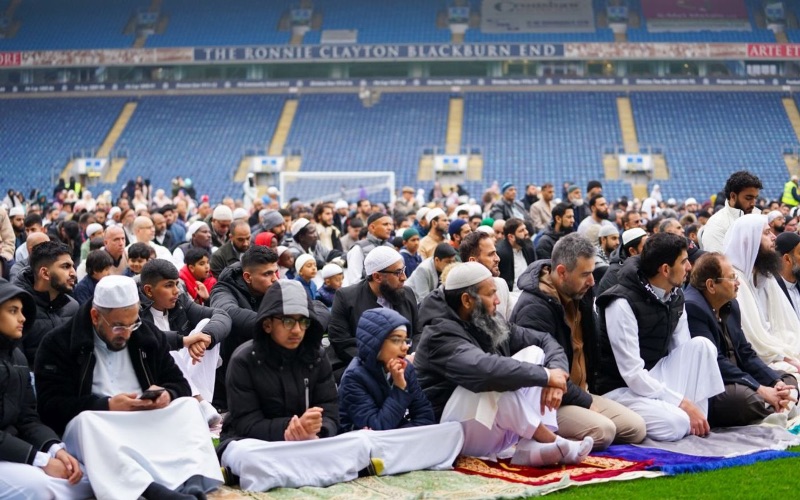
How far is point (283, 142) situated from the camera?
127 feet

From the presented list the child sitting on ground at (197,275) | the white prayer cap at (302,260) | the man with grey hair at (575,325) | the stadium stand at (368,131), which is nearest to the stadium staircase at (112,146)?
the stadium stand at (368,131)

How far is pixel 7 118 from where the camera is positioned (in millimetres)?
42031

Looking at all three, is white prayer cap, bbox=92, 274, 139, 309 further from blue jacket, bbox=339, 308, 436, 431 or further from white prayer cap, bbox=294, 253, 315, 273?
white prayer cap, bbox=294, 253, 315, 273

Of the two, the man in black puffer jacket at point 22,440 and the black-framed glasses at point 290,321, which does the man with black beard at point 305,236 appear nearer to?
the black-framed glasses at point 290,321

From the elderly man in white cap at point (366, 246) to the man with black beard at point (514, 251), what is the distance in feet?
4.04

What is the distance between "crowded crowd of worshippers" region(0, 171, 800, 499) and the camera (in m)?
5.46

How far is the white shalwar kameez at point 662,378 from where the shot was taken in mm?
6863

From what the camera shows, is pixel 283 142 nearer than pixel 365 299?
No

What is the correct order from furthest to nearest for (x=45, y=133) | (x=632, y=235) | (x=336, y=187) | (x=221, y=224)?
(x=45, y=133) → (x=336, y=187) → (x=221, y=224) → (x=632, y=235)

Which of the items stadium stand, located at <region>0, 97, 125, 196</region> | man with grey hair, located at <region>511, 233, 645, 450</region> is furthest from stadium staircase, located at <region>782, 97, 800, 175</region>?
man with grey hair, located at <region>511, 233, 645, 450</region>

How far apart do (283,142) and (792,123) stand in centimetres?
1776

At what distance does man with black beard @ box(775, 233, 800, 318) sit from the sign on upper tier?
106ft

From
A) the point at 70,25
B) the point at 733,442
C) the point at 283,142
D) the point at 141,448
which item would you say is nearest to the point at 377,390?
the point at 141,448

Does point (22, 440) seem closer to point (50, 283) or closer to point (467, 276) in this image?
point (50, 283)
